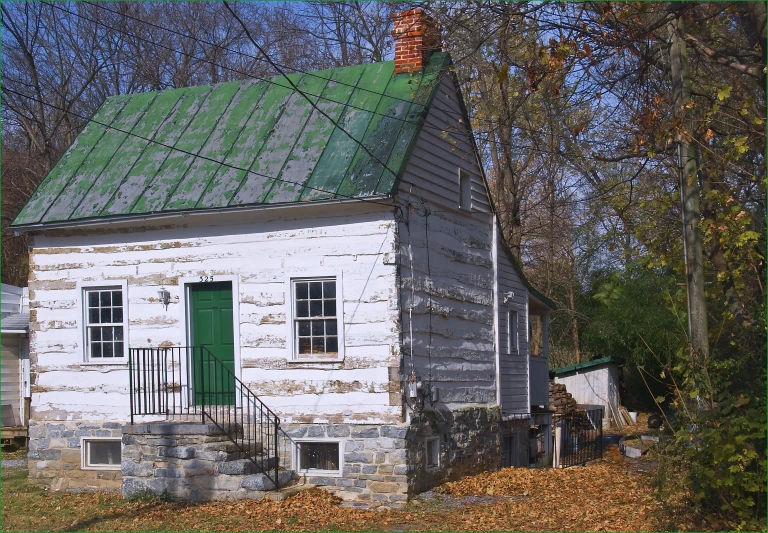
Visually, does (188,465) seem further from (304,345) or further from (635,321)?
(635,321)

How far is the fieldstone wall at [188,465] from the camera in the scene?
482 inches

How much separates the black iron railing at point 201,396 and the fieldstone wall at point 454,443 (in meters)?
2.07

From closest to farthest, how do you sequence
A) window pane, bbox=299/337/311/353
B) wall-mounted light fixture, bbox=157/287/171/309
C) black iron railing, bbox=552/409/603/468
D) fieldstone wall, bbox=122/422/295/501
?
fieldstone wall, bbox=122/422/295/501 → window pane, bbox=299/337/311/353 → wall-mounted light fixture, bbox=157/287/171/309 → black iron railing, bbox=552/409/603/468

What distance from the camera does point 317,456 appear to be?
13141mm

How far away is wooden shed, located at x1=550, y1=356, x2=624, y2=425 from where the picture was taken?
90.5 ft

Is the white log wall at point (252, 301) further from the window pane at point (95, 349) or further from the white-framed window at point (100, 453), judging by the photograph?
the white-framed window at point (100, 453)

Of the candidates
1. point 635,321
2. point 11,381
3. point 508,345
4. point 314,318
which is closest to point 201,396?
point 314,318

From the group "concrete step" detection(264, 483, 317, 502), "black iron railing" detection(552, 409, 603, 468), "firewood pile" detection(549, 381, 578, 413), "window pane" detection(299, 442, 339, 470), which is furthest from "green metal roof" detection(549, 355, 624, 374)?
"concrete step" detection(264, 483, 317, 502)

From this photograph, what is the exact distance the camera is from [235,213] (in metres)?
13.5

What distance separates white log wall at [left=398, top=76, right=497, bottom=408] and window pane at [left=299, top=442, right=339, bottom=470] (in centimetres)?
171

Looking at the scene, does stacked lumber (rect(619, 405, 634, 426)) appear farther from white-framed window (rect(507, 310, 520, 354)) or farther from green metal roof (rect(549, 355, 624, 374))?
white-framed window (rect(507, 310, 520, 354))

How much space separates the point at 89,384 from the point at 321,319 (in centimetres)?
430

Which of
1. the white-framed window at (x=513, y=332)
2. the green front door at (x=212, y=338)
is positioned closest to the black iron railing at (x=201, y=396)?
the green front door at (x=212, y=338)

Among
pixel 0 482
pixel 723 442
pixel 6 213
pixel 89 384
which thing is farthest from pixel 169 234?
pixel 6 213
